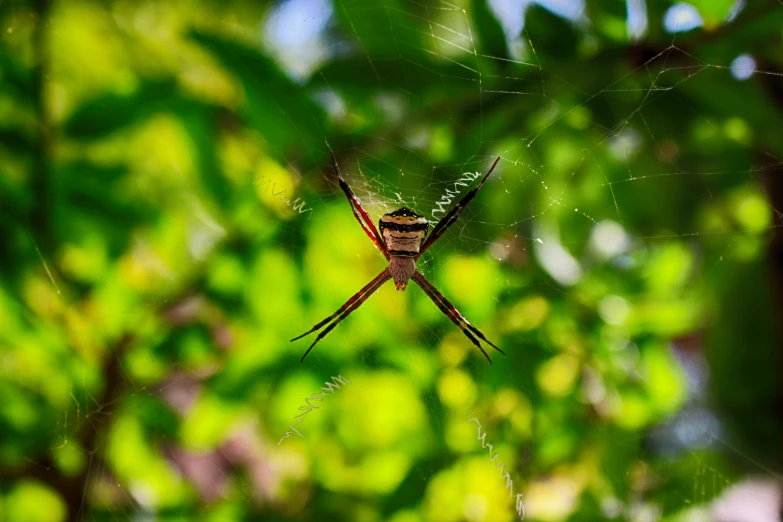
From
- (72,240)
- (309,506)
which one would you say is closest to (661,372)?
(309,506)

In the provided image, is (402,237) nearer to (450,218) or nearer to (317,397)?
(450,218)

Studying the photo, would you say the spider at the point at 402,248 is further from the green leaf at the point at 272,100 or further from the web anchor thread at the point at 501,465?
the web anchor thread at the point at 501,465

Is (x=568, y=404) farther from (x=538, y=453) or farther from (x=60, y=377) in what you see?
(x=60, y=377)

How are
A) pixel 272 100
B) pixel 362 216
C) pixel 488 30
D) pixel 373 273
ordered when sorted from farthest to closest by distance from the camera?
1. pixel 373 273
2. pixel 362 216
3. pixel 272 100
4. pixel 488 30

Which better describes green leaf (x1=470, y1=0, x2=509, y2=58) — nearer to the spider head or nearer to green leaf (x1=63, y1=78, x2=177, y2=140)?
the spider head

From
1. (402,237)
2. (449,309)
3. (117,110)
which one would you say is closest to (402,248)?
(402,237)

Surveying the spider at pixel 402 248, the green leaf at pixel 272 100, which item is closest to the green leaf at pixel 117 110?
the green leaf at pixel 272 100

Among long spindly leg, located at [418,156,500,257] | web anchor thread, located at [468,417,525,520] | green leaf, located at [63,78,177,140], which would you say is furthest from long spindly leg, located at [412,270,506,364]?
green leaf, located at [63,78,177,140]
